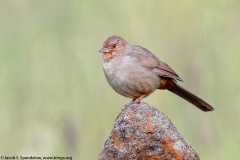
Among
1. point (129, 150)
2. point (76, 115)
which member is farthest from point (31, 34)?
point (129, 150)

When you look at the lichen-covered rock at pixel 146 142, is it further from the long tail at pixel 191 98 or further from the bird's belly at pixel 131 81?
the long tail at pixel 191 98

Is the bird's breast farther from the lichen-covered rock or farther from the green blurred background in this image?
the lichen-covered rock

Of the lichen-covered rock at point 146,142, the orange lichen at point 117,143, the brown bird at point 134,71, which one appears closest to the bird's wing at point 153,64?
the brown bird at point 134,71

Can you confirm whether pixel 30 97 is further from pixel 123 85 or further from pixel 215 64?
pixel 215 64

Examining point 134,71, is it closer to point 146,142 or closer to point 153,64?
point 153,64

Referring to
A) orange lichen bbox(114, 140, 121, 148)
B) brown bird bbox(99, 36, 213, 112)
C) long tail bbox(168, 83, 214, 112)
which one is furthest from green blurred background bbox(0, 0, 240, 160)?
orange lichen bbox(114, 140, 121, 148)
